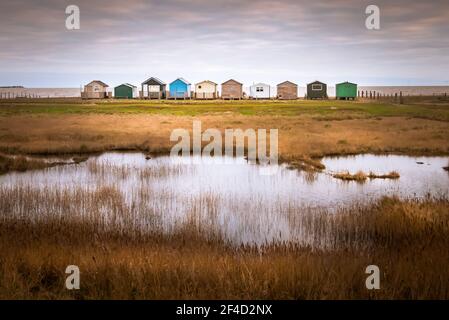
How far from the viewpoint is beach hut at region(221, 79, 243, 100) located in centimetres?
10338

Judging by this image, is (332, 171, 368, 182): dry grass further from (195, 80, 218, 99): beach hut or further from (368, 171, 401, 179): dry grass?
(195, 80, 218, 99): beach hut

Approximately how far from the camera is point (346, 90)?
4107 inches

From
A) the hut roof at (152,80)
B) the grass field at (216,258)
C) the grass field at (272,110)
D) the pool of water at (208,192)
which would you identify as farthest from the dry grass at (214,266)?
the hut roof at (152,80)

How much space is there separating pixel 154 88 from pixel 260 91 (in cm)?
2584

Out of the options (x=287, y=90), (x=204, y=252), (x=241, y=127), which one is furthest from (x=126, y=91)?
(x=204, y=252)

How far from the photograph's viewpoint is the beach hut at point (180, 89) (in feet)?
339

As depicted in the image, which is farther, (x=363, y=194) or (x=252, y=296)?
(x=363, y=194)

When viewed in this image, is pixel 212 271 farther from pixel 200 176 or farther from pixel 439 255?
pixel 200 176

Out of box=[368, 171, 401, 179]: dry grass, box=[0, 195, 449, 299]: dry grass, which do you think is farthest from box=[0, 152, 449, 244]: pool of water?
box=[0, 195, 449, 299]: dry grass

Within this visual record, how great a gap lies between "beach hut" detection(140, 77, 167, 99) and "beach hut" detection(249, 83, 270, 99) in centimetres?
2152
